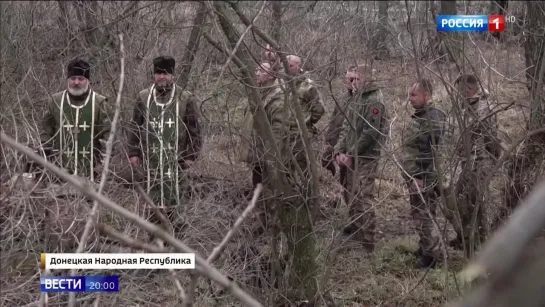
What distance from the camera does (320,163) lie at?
19.1 ft

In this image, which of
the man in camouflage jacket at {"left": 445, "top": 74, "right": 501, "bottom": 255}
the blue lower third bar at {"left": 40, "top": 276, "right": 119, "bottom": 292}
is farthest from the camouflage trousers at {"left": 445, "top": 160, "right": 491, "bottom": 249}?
the blue lower third bar at {"left": 40, "top": 276, "right": 119, "bottom": 292}

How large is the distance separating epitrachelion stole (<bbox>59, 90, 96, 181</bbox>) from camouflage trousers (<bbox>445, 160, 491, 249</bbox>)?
8.38 ft

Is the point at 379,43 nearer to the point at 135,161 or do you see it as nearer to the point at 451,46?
the point at 451,46

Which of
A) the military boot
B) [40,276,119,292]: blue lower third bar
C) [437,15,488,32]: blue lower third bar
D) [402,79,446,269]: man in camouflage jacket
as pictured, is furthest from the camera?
the military boot

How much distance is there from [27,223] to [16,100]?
5.87 ft

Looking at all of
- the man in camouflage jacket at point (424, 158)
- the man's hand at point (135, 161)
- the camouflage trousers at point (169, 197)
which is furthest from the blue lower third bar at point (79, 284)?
the man in camouflage jacket at point (424, 158)

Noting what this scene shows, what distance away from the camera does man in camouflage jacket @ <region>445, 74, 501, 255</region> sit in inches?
199

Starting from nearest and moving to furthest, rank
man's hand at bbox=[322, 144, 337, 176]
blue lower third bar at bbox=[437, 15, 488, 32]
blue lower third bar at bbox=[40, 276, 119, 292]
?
blue lower third bar at bbox=[40, 276, 119, 292] < blue lower third bar at bbox=[437, 15, 488, 32] < man's hand at bbox=[322, 144, 337, 176]

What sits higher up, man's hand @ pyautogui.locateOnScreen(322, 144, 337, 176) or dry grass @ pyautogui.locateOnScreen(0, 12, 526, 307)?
man's hand @ pyautogui.locateOnScreen(322, 144, 337, 176)

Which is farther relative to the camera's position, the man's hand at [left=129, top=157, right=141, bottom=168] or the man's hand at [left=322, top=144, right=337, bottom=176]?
the man's hand at [left=322, top=144, right=337, bottom=176]

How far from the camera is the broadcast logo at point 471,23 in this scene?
5152mm

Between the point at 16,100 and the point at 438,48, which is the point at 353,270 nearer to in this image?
the point at 438,48

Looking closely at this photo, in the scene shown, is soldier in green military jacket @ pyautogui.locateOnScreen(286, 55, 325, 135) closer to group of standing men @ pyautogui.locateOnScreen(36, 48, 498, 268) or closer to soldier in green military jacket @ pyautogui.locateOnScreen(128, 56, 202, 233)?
group of standing men @ pyautogui.locateOnScreen(36, 48, 498, 268)

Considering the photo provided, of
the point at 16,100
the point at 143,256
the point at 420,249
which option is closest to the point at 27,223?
the point at 143,256
